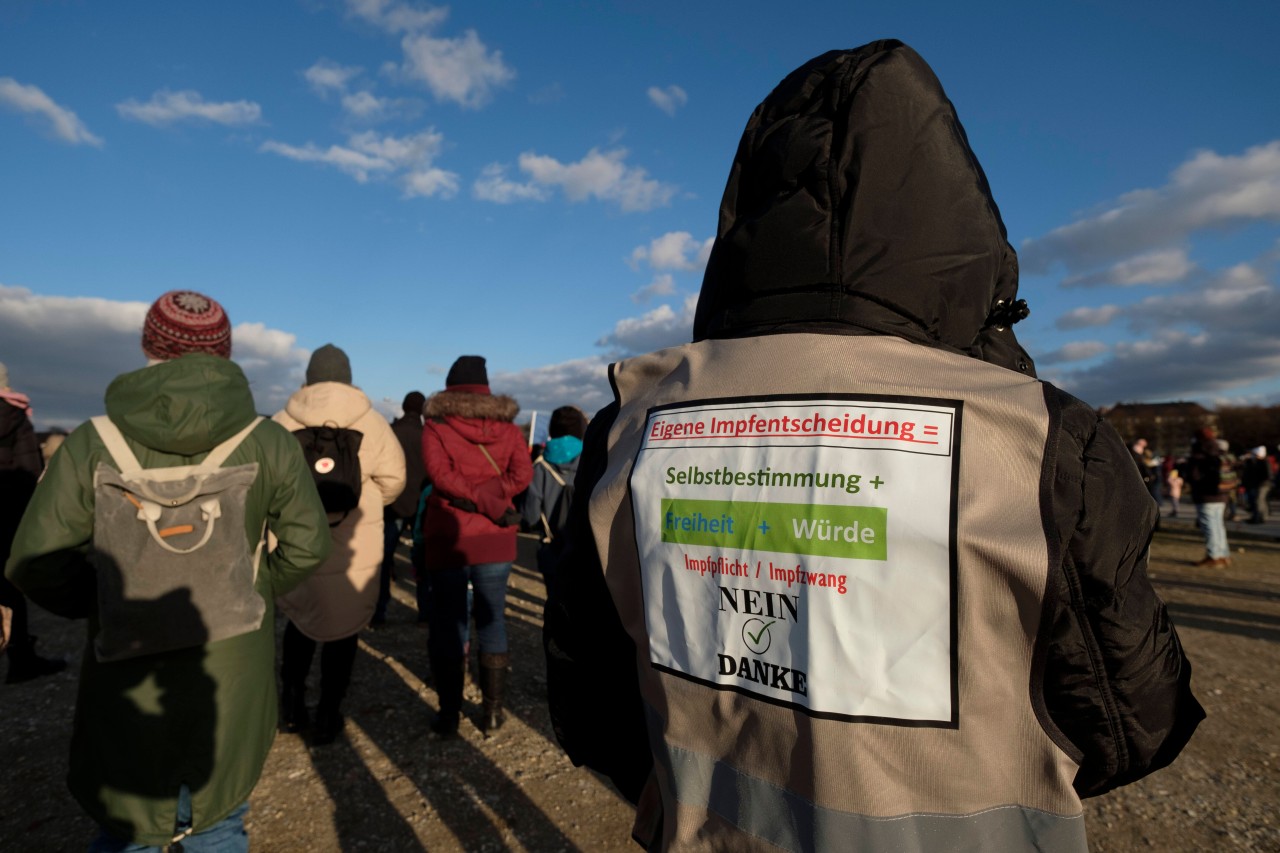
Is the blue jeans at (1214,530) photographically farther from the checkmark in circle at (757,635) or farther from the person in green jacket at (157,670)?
the person in green jacket at (157,670)

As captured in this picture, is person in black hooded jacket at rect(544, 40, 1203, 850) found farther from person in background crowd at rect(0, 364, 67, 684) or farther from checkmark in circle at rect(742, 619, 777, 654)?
person in background crowd at rect(0, 364, 67, 684)

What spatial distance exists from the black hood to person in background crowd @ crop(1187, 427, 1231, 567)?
10.5 meters

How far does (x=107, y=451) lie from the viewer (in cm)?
194

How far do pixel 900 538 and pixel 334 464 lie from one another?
3402mm

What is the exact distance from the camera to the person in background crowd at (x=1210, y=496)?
29.8 ft

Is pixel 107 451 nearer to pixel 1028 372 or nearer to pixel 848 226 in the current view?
pixel 848 226

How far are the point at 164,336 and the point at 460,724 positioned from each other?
2906 mm

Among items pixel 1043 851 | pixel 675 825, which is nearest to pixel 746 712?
pixel 675 825

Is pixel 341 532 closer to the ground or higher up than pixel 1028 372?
closer to the ground

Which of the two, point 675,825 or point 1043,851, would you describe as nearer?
point 1043,851

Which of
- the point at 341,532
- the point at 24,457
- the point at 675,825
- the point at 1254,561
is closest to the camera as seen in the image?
the point at 675,825

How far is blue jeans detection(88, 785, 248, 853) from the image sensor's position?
1.97 m

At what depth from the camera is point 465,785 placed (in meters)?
3.48

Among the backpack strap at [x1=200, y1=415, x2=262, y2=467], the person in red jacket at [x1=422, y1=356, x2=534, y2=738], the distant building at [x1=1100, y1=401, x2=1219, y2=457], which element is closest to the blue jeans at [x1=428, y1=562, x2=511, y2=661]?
the person in red jacket at [x1=422, y1=356, x2=534, y2=738]
